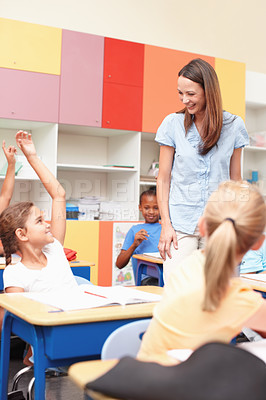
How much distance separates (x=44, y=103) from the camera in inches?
171

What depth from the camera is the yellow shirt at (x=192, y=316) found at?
99 centimetres

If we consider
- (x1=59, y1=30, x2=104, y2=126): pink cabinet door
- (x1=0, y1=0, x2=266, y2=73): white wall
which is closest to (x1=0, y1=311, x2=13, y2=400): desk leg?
(x1=59, y1=30, x2=104, y2=126): pink cabinet door

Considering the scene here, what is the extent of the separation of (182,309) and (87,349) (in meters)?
0.44

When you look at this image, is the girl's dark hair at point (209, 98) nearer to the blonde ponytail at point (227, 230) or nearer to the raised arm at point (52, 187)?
the raised arm at point (52, 187)

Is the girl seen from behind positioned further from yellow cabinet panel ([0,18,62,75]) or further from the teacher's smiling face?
yellow cabinet panel ([0,18,62,75])

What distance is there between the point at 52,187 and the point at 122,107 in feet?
8.49

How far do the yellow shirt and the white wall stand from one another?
166 inches

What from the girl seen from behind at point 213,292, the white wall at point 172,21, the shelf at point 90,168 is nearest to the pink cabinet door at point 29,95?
the shelf at point 90,168

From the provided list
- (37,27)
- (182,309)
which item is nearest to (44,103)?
(37,27)

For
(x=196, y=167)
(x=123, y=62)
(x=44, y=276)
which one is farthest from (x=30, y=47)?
(x=44, y=276)

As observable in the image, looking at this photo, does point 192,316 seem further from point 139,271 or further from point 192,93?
point 139,271

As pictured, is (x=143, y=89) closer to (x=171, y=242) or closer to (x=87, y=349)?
(x=171, y=242)

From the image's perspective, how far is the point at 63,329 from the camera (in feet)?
4.17

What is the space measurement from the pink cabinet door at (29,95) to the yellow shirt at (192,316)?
3.47 metres
